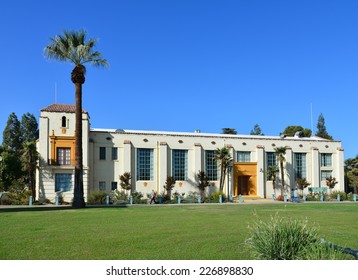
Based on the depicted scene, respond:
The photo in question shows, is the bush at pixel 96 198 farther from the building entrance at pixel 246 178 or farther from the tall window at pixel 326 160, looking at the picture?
the tall window at pixel 326 160

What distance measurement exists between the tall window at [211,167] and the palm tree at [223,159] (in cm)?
86

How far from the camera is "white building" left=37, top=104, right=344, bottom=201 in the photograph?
118 ft

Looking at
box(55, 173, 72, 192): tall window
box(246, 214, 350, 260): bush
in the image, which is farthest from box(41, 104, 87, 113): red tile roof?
box(246, 214, 350, 260): bush

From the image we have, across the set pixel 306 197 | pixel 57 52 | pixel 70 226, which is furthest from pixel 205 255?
pixel 306 197

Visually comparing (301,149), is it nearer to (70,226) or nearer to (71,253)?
(70,226)

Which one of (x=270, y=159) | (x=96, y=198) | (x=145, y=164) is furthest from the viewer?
(x=270, y=159)

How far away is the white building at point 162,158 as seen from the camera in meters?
36.1

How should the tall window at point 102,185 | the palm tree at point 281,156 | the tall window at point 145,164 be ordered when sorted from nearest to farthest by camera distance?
the tall window at point 102,185 → the tall window at point 145,164 → the palm tree at point 281,156

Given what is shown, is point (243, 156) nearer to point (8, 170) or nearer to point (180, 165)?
point (180, 165)

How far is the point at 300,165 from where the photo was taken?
150 feet

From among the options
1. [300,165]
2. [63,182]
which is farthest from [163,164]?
[300,165]

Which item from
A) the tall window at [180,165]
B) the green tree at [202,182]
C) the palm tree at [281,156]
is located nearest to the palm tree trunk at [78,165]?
the tall window at [180,165]

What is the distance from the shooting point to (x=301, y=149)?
46.0m

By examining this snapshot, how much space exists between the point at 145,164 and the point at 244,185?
11.8 metres
